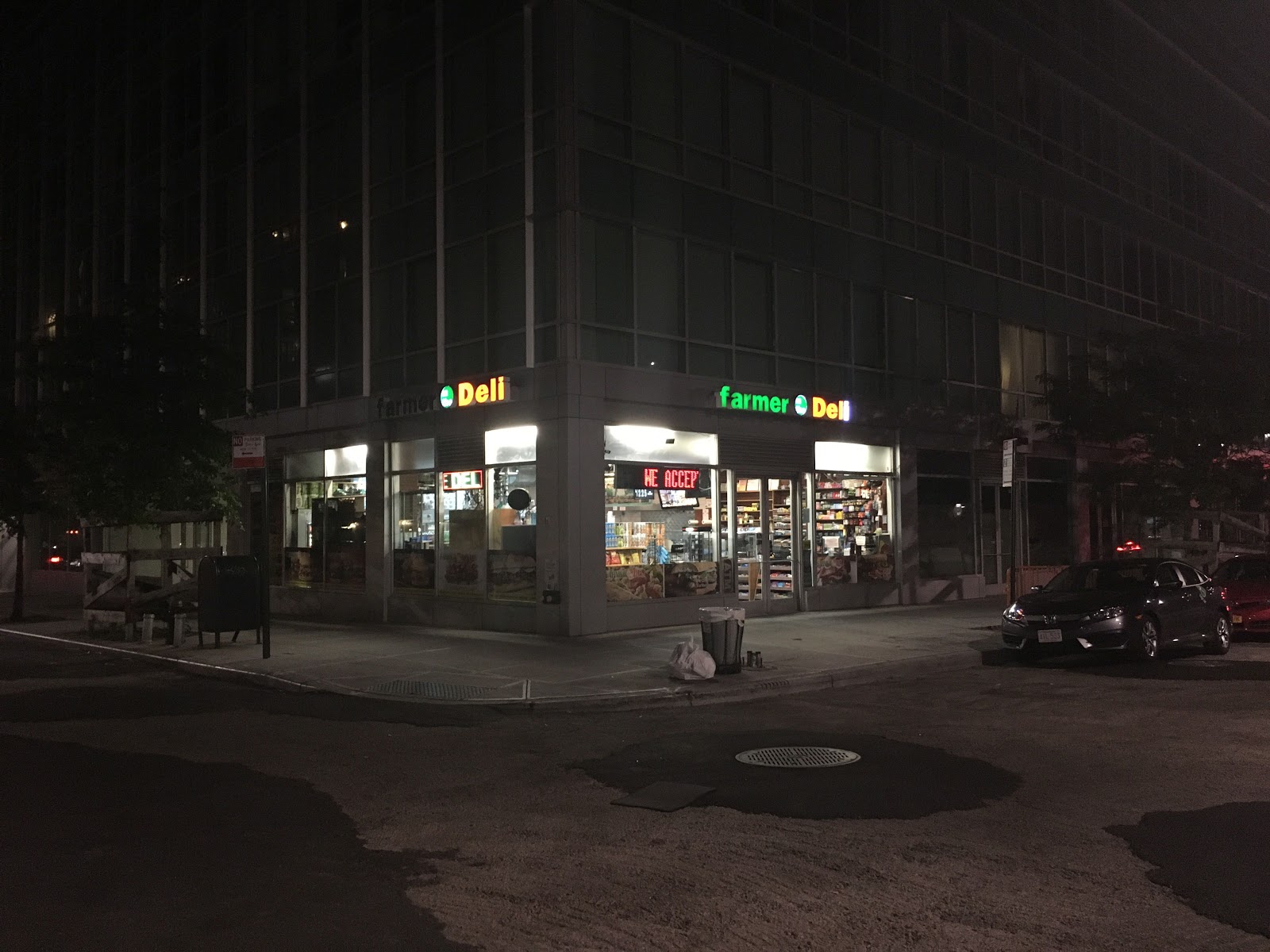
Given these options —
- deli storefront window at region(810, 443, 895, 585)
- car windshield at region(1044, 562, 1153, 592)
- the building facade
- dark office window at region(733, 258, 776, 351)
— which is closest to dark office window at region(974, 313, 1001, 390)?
the building facade

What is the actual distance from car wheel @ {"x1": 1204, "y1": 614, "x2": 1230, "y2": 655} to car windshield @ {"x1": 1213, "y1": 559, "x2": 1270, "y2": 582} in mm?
3176

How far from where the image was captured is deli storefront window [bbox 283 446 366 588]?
72.2ft

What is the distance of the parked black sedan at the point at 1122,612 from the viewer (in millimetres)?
14055

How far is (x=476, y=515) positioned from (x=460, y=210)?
548 cm

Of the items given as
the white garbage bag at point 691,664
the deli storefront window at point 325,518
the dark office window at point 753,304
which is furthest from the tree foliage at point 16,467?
the white garbage bag at point 691,664

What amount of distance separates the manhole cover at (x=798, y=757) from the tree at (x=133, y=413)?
13.5 meters

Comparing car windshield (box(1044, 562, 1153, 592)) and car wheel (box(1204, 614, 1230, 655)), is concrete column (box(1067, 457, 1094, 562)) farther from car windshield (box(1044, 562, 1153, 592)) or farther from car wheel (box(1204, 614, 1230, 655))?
car windshield (box(1044, 562, 1153, 592))

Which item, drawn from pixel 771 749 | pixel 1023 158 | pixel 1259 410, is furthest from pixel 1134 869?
pixel 1023 158

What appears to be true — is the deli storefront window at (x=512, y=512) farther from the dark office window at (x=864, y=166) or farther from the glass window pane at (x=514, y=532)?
the dark office window at (x=864, y=166)

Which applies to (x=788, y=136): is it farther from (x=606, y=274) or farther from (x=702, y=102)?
(x=606, y=274)

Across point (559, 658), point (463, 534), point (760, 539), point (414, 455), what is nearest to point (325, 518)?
point (414, 455)

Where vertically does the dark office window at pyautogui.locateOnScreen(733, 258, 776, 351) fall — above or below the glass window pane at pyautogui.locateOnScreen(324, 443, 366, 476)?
above

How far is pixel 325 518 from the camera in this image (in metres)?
22.9

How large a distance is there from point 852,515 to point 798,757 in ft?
47.4
